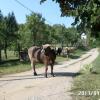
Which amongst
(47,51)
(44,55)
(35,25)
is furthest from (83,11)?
(35,25)

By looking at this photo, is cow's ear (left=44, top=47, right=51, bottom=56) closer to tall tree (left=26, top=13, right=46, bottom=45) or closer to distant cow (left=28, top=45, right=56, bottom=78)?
distant cow (left=28, top=45, right=56, bottom=78)

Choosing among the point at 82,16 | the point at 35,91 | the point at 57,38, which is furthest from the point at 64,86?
the point at 57,38

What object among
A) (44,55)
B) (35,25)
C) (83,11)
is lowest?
(44,55)

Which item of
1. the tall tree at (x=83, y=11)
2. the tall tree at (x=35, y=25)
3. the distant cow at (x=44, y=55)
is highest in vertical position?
the tall tree at (x=35, y=25)

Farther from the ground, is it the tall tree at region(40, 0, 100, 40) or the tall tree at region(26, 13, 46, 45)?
the tall tree at region(26, 13, 46, 45)

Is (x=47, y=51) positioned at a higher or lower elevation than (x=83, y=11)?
lower

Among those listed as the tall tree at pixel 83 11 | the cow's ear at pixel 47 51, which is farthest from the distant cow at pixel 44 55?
the tall tree at pixel 83 11

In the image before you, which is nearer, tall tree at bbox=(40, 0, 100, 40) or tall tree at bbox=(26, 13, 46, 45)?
tall tree at bbox=(40, 0, 100, 40)

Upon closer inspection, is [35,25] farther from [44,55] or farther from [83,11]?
[83,11]

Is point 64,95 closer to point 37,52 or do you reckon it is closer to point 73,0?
point 73,0

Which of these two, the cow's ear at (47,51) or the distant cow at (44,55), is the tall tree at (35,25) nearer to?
the distant cow at (44,55)

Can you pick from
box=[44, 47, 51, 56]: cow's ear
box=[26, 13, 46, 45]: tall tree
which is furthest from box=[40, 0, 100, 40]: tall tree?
box=[26, 13, 46, 45]: tall tree

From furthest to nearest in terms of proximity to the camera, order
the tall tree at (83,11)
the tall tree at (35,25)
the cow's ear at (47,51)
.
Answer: the tall tree at (35,25) < the cow's ear at (47,51) < the tall tree at (83,11)

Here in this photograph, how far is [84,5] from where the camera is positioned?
9625 millimetres
